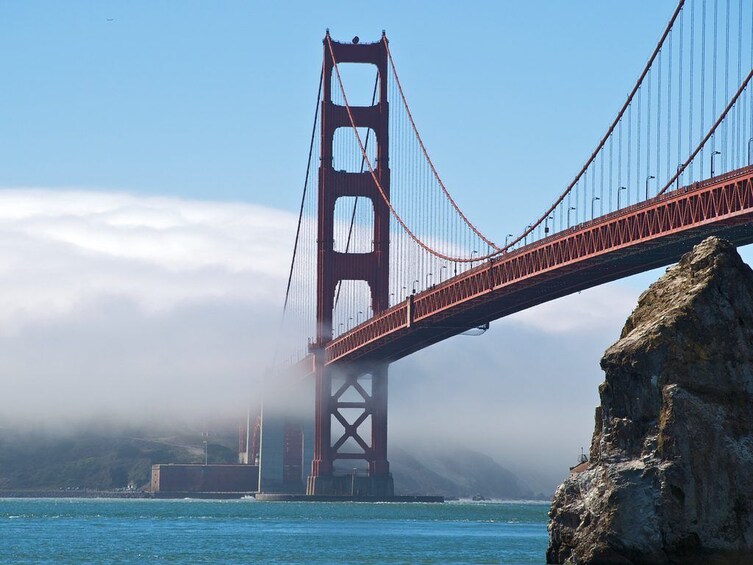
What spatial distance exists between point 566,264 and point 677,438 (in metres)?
31.7

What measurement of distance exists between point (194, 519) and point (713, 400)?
52.1 metres

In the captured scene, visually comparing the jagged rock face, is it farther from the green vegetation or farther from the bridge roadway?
the green vegetation

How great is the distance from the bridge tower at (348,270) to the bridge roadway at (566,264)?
4.27 m

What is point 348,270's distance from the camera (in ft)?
360

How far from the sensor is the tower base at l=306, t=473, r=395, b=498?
113188 mm

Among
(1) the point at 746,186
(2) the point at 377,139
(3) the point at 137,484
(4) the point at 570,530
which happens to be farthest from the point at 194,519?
(3) the point at 137,484

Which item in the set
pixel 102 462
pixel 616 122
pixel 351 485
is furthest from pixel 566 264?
pixel 102 462

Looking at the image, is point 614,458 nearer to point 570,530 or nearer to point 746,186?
point 570,530

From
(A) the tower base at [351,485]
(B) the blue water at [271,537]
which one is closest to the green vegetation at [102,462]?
(A) the tower base at [351,485]

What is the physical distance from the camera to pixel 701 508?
38.3 m

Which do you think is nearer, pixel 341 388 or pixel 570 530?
pixel 570 530

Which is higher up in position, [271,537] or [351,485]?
[351,485]

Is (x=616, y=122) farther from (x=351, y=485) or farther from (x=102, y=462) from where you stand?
(x=102, y=462)

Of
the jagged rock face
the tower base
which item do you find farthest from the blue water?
the tower base
